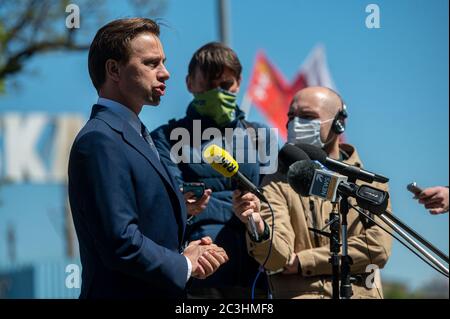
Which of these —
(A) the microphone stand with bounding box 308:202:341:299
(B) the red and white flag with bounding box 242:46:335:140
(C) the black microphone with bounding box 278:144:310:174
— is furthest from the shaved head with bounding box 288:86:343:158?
(B) the red and white flag with bounding box 242:46:335:140

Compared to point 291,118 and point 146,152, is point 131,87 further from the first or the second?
point 291,118

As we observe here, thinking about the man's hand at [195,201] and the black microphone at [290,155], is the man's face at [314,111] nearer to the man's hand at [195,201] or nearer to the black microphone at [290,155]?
the black microphone at [290,155]

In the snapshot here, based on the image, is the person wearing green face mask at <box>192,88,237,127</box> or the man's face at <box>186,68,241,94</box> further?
the man's face at <box>186,68,241,94</box>

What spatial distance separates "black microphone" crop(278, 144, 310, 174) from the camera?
5.26 metres

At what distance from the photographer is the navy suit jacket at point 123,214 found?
3.92 metres

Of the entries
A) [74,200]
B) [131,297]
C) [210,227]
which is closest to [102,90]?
[74,200]

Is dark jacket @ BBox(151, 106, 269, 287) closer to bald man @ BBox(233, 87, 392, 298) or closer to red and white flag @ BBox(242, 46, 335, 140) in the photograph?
bald man @ BBox(233, 87, 392, 298)

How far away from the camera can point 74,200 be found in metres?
4.07

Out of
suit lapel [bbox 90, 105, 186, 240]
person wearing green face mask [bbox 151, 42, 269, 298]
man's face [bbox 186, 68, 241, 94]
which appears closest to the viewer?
suit lapel [bbox 90, 105, 186, 240]

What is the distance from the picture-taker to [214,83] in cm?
612

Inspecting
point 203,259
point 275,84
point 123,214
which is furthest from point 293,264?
point 275,84

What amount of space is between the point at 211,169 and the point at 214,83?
60 cm

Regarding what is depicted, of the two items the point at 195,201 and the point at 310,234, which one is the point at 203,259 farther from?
the point at 310,234

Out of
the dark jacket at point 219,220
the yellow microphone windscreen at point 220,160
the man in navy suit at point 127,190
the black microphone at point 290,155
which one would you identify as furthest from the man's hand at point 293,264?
the man in navy suit at point 127,190
